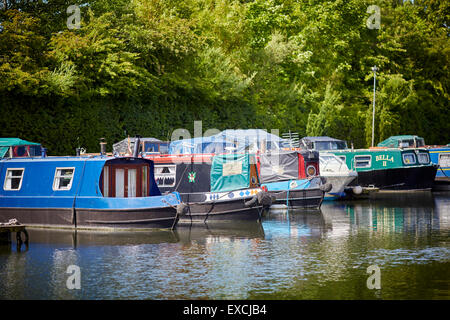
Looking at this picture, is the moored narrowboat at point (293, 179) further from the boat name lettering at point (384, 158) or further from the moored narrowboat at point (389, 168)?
the boat name lettering at point (384, 158)

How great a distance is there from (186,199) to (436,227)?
941cm

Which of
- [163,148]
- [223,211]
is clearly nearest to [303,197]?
[223,211]

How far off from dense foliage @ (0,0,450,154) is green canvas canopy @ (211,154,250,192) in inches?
425

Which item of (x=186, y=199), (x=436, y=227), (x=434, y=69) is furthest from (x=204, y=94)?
(x=434, y=69)

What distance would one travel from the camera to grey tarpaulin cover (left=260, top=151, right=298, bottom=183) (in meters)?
31.8

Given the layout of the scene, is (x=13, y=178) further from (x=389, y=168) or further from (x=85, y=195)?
(x=389, y=168)

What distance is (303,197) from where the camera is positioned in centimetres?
3152

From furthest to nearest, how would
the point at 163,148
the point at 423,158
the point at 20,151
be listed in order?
the point at 423,158, the point at 163,148, the point at 20,151

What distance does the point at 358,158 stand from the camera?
4216 centimetres

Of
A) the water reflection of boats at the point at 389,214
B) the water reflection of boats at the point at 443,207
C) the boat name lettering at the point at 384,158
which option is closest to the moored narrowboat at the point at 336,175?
the water reflection of boats at the point at 389,214

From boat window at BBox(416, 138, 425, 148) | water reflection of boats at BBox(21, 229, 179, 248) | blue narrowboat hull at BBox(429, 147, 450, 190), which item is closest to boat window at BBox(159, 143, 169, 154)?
water reflection of boats at BBox(21, 229, 179, 248)

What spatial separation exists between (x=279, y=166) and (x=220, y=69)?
1568 cm

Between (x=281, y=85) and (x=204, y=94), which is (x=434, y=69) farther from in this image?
(x=204, y=94)

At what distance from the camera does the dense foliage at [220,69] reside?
115ft
